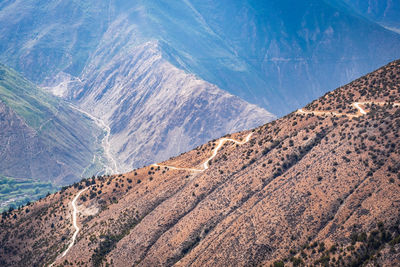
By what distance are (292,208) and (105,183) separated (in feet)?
156

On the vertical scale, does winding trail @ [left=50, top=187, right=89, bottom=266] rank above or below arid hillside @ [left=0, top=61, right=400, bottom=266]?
below

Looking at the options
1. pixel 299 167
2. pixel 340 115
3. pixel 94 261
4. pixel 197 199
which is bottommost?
pixel 94 261

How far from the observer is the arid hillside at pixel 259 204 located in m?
51.6

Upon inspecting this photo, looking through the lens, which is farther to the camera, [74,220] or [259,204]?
[74,220]

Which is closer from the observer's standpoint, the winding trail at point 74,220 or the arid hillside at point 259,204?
the arid hillside at point 259,204

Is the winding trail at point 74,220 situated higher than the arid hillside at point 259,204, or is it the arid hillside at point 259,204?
the arid hillside at point 259,204

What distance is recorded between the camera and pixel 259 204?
61906mm

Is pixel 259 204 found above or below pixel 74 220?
above

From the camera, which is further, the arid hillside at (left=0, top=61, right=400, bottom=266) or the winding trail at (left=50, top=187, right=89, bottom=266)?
the winding trail at (left=50, top=187, right=89, bottom=266)

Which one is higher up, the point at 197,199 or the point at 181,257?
the point at 197,199

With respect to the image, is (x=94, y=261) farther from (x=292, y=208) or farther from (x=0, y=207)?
(x=0, y=207)

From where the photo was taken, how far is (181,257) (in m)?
62.4

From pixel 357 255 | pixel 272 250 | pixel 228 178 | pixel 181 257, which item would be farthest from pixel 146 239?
pixel 357 255

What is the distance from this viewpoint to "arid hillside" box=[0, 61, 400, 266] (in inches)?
2032
